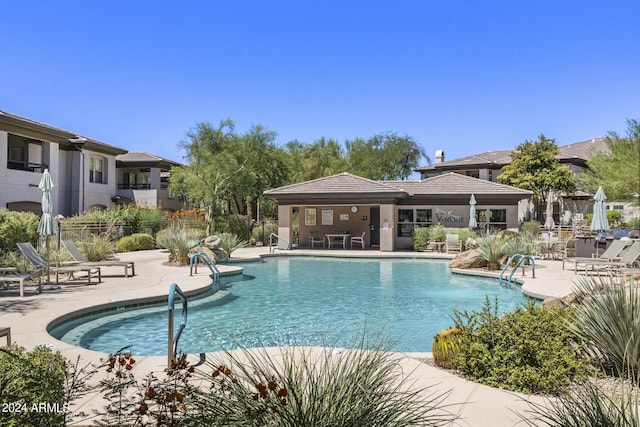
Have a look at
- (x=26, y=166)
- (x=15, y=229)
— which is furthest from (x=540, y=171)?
(x=26, y=166)

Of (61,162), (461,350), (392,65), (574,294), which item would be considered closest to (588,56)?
(392,65)

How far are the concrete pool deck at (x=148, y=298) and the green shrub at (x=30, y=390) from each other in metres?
0.47

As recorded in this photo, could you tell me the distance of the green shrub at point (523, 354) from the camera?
468cm

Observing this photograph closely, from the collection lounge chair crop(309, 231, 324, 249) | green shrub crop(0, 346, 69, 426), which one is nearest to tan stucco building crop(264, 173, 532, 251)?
lounge chair crop(309, 231, 324, 249)

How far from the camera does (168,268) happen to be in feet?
50.0

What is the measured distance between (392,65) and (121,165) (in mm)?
22695

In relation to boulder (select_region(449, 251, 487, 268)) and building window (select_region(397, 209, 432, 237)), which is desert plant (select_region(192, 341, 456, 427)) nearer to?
boulder (select_region(449, 251, 487, 268))

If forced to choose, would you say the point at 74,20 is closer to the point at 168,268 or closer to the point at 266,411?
the point at 168,268

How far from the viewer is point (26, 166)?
25.6 metres

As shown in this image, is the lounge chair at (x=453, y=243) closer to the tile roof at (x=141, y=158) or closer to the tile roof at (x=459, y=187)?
the tile roof at (x=459, y=187)

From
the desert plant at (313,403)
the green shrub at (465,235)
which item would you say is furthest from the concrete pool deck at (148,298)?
the green shrub at (465,235)

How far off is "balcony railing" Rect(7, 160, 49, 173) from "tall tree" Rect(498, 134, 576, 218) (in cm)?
3217

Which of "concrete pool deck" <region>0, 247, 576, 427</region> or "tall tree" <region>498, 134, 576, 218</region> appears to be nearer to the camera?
"concrete pool deck" <region>0, 247, 576, 427</region>

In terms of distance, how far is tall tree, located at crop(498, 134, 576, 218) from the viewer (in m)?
33.6
